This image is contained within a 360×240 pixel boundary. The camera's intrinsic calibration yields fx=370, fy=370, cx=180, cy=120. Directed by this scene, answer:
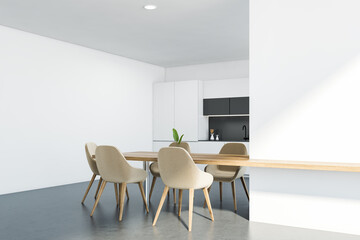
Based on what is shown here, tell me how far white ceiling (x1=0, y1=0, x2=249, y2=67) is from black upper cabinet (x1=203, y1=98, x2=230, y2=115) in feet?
3.75

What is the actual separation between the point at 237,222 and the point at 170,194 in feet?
6.13

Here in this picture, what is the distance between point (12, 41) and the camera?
591 centimetres

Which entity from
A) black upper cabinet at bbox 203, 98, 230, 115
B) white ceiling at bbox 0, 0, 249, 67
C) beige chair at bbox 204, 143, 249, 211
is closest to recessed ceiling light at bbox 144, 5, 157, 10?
white ceiling at bbox 0, 0, 249, 67

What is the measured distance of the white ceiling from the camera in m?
4.81

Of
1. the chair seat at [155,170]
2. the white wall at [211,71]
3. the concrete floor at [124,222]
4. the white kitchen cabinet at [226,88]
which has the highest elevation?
the white wall at [211,71]

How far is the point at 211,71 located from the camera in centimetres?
885

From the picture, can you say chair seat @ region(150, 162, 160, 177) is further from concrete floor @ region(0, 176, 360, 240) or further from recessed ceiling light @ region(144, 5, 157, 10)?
recessed ceiling light @ region(144, 5, 157, 10)

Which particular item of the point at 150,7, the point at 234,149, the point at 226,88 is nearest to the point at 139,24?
the point at 150,7

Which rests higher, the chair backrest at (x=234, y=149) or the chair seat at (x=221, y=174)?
the chair backrest at (x=234, y=149)

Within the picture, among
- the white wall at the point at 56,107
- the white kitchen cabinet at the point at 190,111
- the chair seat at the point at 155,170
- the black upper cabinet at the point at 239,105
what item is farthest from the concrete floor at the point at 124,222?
the white kitchen cabinet at the point at 190,111

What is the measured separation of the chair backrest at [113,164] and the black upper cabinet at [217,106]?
14.5ft

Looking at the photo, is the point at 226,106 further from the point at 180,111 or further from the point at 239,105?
the point at 180,111

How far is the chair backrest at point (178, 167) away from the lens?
3770 millimetres

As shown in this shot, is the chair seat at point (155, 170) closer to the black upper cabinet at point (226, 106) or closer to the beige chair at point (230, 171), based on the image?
the beige chair at point (230, 171)
